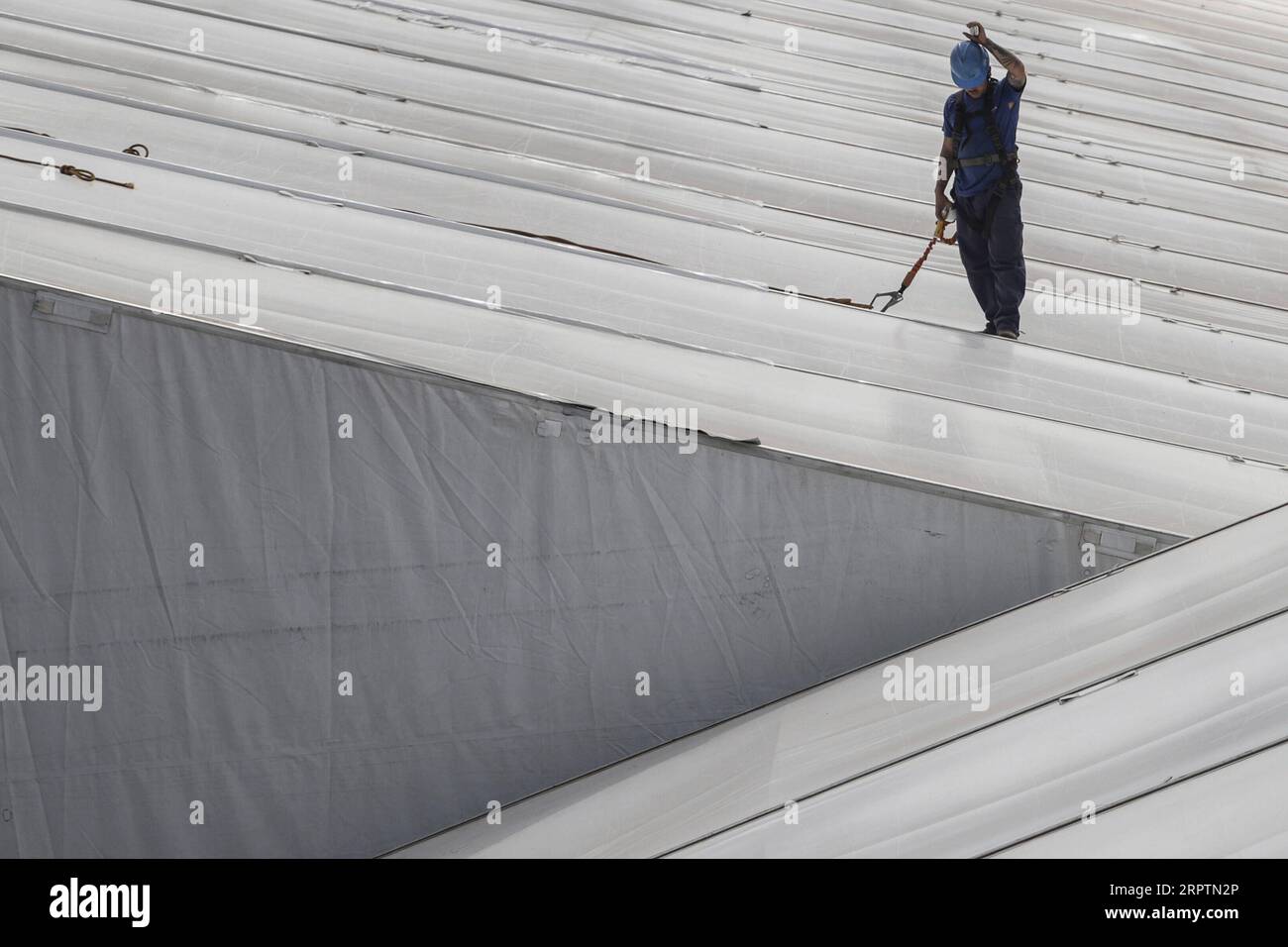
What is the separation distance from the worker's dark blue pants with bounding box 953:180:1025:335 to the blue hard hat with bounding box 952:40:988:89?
0.50 metres

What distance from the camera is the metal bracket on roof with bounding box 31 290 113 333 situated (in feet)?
13.5

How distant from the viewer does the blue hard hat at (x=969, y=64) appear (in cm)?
449

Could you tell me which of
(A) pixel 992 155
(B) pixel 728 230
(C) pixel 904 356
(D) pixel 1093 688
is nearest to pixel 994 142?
(A) pixel 992 155

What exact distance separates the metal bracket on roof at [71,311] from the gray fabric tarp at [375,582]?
33mm

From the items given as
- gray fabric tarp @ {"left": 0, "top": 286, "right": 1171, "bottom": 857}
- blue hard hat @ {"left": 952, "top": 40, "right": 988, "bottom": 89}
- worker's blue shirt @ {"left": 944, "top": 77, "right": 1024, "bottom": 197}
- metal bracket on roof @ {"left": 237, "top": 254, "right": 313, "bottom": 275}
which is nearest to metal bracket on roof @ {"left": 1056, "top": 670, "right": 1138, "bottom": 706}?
gray fabric tarp @ {"left": 0, "top": 286, "right": 1171, "bottom": 857}

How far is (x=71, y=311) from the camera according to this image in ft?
13.5

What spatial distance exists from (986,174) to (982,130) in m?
0.19

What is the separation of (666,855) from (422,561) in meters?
1.40

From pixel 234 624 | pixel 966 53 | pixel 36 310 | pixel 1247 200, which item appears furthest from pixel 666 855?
pixel 1247 200

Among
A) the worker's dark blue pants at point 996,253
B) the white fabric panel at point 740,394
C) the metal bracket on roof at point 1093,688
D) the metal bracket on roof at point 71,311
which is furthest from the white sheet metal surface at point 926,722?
the metal bracket on roof at point 71,311

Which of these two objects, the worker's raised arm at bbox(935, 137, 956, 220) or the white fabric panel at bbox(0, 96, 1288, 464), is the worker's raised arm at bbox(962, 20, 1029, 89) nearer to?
the worker's raised arm at bbox(935, 137, 956, 220)

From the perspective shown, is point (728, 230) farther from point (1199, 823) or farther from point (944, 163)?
point (1199, 823)
